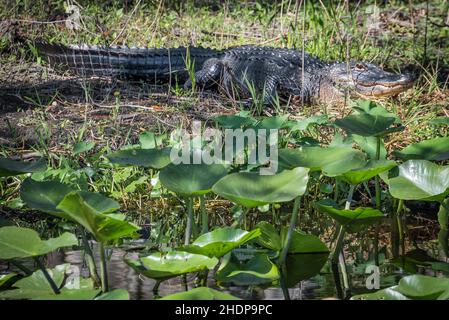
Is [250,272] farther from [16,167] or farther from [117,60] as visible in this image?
[117,60]

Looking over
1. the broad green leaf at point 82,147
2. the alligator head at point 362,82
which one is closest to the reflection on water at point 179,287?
the broad green leaf at point 82,147

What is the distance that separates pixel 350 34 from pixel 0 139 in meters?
3.15

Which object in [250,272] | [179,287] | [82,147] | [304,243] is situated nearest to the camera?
[250,272]

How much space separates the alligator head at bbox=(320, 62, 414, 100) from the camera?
19.5 feet

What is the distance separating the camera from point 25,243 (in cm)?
292

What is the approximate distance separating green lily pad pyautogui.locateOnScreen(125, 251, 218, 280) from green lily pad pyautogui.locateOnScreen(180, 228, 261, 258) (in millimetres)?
30

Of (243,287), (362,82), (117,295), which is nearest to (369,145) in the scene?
(243,287)

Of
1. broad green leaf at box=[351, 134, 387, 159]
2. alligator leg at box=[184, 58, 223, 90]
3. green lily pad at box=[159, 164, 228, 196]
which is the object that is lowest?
alligator leg at box=[184, 58, 223, 90]

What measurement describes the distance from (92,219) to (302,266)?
3.14ft

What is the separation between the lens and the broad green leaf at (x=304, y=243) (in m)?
3.40

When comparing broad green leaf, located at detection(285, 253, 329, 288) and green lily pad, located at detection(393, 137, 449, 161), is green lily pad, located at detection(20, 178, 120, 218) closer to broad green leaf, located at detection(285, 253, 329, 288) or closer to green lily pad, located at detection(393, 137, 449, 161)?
broad green leaf, located at detection(285, 253, 329, 288)

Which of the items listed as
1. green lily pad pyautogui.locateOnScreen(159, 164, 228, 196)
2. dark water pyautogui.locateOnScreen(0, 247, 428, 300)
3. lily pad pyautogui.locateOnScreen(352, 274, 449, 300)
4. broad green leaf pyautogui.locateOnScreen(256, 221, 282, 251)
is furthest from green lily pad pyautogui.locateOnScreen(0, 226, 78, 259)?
lily pad pyautogui.locateOnScreen(352, 274, 449, 300)

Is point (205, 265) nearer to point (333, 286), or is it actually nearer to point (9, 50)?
point (333, 286)

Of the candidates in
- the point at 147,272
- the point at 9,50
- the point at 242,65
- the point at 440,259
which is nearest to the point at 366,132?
the point at 440,259
